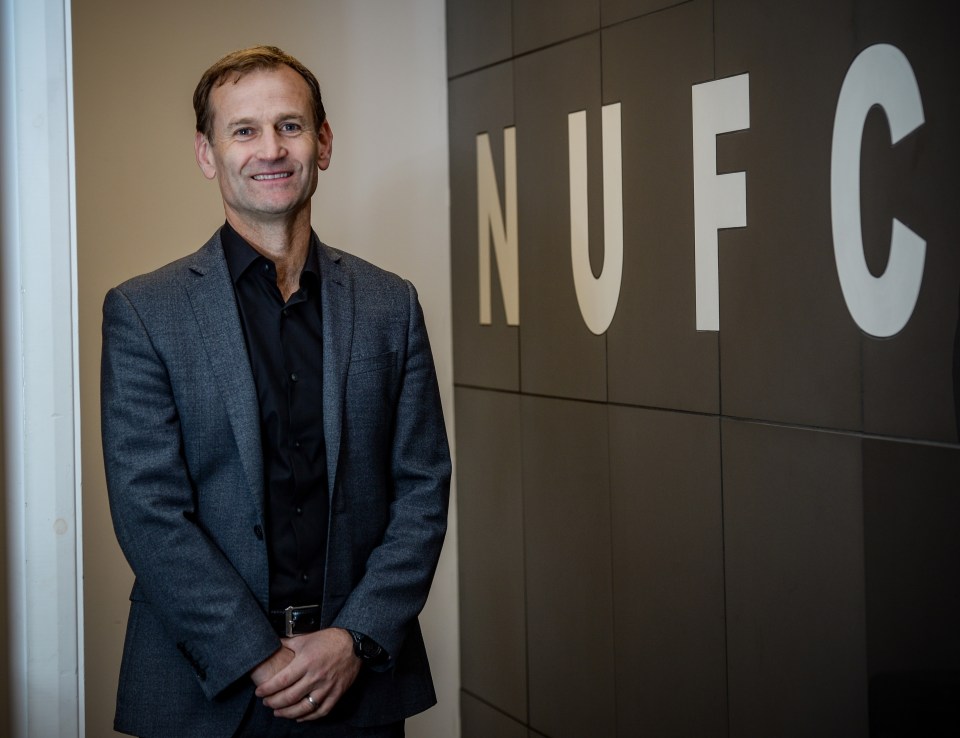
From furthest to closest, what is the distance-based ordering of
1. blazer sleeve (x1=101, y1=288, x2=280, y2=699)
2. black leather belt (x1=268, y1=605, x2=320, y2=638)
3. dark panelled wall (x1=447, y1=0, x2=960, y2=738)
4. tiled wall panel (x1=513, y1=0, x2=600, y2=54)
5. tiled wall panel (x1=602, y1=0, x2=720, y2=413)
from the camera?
tiled wall panel (x1=513, y1=0, x2=600, y2=54) → tiled wall panel (x1=602, y1=0, x2=720, y2=413) → dark panelled wall (x1=447, y1=0, x2=960, y2=738) → black leather belt (x1=268, y1=605, x2=320, y2=638) → blazer sleeve (x1=101, y1=288, x2=280, y2=699)

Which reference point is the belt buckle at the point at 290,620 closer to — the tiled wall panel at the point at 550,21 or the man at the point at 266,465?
the man at the point at 266,465

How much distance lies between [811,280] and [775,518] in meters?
0.58

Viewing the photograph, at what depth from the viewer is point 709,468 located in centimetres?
278

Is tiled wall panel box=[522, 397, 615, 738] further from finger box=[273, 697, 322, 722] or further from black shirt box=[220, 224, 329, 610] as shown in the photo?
finger box=[273, 697, 322, 722]

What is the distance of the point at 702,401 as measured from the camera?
279 centimetres

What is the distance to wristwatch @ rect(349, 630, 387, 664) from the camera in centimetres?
212

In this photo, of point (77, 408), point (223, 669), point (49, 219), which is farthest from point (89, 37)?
point (223, 669)

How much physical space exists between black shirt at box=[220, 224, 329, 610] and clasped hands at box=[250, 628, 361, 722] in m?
0.10

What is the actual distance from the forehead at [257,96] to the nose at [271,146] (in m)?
0.04

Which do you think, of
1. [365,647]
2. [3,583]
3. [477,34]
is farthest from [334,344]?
[477,34]

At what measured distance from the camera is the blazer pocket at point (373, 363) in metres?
2.21

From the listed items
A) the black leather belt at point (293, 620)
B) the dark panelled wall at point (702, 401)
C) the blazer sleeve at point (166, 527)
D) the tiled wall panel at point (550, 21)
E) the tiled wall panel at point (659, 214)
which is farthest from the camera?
the tiled wall panel at point (550, 21)

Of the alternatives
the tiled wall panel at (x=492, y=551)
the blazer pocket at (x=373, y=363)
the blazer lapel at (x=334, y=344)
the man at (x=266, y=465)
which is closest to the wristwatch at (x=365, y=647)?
the man at (x=266, y=465)

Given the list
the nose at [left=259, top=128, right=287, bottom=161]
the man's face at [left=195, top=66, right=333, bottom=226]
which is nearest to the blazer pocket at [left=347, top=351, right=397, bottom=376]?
the man's face at [left=195, top=66, right=333, bottom=226]
